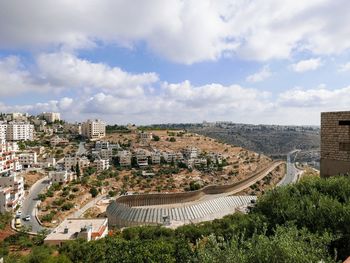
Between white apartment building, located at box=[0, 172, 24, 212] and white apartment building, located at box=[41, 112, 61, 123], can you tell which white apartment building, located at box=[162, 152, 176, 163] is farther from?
white apartment building, located at box=[41, 112, 61, 123]

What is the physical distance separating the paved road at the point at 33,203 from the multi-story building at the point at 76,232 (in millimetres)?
7238

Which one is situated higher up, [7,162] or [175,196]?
[7,162]

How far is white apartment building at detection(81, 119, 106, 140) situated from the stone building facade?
80.7 m

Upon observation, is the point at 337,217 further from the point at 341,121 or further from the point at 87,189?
the point at 87,189

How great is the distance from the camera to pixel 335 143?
46.2ft

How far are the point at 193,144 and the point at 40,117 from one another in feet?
209

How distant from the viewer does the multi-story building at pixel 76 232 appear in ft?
77.0

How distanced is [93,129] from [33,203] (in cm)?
5085

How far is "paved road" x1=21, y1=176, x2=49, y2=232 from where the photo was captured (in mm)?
33606

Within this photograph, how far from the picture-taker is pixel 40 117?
115938 mm

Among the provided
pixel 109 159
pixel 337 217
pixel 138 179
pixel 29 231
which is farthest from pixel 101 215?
pixel 337 217

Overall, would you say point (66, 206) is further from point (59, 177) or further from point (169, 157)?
point (169, 157)

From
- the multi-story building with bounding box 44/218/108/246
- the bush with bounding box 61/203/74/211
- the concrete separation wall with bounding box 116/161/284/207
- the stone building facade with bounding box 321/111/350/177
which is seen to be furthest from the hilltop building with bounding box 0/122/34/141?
the stone building facade with bounding box 321/111/350/177

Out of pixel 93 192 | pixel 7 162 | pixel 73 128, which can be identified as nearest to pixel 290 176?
pixel 93 192
